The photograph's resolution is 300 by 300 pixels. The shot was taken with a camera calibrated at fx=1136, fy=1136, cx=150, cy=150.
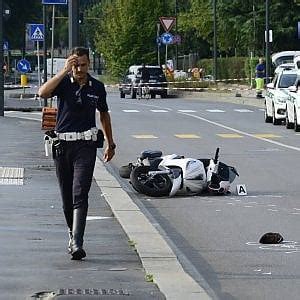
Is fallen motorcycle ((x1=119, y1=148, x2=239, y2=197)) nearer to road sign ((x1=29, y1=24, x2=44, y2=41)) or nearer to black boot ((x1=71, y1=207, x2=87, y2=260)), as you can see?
black boot ((x1=71, y1=207, x2=87, y2=260))

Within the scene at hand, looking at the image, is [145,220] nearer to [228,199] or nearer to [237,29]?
[228,199]

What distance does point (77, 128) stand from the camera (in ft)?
33.2

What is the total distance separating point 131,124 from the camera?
113 ft

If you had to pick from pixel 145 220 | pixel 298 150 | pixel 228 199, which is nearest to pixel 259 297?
pixel 145 220

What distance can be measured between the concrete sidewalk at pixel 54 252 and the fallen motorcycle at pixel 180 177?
25.9 inches

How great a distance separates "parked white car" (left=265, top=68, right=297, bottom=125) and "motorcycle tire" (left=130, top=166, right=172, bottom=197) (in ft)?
56.6

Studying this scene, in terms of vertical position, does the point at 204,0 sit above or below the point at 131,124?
above

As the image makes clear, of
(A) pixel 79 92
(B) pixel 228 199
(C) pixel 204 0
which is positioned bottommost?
(B) pixel 228 199

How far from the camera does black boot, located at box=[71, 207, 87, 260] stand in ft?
32.9

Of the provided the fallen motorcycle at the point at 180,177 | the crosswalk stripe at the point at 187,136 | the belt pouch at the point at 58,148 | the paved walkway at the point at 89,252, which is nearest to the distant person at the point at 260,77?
the crosswalk stripe at the point at 187,136

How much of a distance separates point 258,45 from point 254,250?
190 ft

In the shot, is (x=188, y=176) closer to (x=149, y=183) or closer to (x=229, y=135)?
(x=149, y=183)

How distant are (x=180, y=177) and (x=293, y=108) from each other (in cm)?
1540

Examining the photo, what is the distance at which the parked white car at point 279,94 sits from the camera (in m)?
33.0
